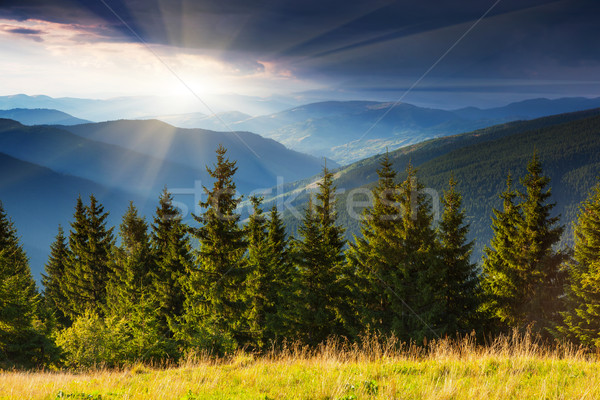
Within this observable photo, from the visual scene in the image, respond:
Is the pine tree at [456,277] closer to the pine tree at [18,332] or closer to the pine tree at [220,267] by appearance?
the pine tree at [220,267]

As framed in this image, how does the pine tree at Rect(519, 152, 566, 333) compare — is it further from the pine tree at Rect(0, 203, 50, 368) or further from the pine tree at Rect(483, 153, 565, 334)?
the pine tree at Rect(0, 203, 50, 368)

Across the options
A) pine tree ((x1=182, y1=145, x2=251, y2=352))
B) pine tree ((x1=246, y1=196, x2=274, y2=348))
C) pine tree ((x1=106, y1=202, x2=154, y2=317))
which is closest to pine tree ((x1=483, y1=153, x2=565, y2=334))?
pine tree ((x1=246, y1=196, x2=274, y2=348))

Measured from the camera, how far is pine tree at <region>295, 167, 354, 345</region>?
24281 millimetres

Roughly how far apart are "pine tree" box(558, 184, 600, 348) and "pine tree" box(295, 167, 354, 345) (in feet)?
53.9

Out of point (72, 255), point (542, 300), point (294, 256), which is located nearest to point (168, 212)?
point (294, 256)

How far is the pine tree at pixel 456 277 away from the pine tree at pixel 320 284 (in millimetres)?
6944

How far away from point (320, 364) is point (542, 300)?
2530 cm

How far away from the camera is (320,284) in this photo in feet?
80.3

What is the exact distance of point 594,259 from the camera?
24.4m

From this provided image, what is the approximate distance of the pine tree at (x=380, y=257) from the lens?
2306 centimetres

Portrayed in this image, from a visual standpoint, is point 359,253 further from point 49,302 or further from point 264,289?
point 49,302

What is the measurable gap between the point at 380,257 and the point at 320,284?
15.6 ft

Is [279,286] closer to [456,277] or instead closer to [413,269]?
[413,269]

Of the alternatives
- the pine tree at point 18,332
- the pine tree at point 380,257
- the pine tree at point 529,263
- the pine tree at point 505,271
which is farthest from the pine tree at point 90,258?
the pine tree at point 529,263
